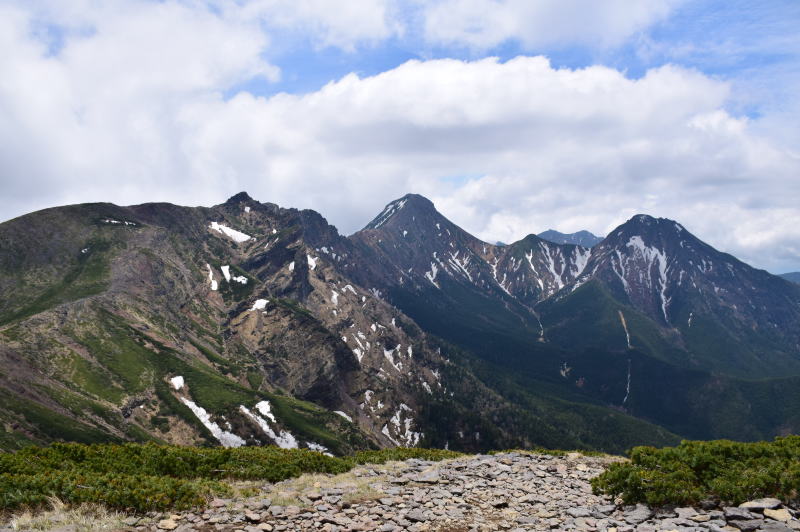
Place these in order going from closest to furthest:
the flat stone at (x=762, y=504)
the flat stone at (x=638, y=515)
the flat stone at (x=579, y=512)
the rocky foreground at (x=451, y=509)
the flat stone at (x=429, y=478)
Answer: the flat stone at (x=762, y=504)
the rocky foreground at (x=451, y=509)
the flat stone at (x=638, y=515)
the flat stone at (x=579, y=512)
the flat stone at (x=429, y=478)

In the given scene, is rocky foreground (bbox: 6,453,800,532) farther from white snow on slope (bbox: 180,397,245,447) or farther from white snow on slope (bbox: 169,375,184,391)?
white snow on slope (bbox: 169,375,184,391)

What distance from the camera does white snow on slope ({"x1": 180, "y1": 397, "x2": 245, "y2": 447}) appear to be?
166875mm

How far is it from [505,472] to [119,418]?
152 metres

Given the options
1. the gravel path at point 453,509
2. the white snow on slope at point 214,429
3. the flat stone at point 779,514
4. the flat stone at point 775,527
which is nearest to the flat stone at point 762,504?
the gravel path at point 453,509

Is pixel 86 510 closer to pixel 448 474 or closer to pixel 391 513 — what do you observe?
pixel 391 513

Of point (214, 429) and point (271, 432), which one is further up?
point (214, 429)

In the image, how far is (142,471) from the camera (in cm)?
2355

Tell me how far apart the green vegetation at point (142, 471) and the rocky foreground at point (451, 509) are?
116 cm

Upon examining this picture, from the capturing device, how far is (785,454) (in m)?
20.2

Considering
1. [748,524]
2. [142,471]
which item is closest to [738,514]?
[748,524]

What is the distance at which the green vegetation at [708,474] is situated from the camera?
17.5 meters

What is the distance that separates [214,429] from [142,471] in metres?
162

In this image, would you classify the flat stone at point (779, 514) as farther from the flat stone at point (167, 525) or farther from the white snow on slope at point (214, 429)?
the white snow on slope at point (214, 429)

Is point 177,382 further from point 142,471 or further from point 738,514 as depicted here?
point 738,514
